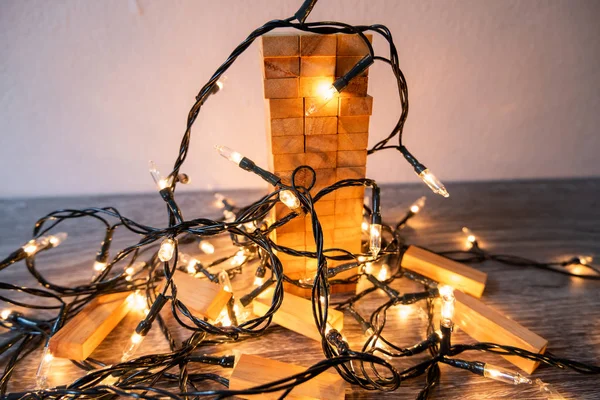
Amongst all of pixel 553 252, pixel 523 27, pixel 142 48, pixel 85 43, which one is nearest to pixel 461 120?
pixel 523 27

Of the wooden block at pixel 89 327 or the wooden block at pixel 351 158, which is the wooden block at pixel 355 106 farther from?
the wooden block at pixel 89 327

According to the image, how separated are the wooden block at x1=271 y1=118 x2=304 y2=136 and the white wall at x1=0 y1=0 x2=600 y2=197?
39 centimetres

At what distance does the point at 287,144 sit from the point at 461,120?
2.11 feet

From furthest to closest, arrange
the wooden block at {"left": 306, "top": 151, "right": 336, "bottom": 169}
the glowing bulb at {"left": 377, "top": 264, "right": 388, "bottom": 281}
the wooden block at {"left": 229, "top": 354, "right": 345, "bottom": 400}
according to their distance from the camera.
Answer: the glowing bulb at {"left": 377, "top": 264, "right": 388, "bottom": 281} < the wooden block at {"left": 306, "top": 151, "right": 336, "bottom": 169} < the wooden block at {"left": 229, "top": 354, "right": 345, "bottom": 400}

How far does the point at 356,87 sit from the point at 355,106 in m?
0.03

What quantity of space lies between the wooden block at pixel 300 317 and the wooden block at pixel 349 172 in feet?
0.76

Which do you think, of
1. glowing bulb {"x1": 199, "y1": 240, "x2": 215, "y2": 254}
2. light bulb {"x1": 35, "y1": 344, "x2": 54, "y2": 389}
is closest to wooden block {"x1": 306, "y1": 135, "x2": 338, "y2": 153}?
glowing bulb {"x1": 199, "y1": 240, "x2": 215, "y2": 254}

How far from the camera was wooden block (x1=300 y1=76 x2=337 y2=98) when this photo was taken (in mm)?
539

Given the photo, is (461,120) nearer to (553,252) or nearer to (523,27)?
(523,27)

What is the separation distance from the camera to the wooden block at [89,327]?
57 cm

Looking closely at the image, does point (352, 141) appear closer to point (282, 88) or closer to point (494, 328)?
point (282, 88)

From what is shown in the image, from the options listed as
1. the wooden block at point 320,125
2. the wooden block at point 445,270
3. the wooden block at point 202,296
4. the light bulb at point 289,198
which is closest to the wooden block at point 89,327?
the wooden block at point 202,296

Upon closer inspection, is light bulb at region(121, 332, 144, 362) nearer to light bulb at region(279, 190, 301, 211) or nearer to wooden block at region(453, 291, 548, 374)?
light bulb at region(279, 190, 301, 211)

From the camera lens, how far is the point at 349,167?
616 millimetres
